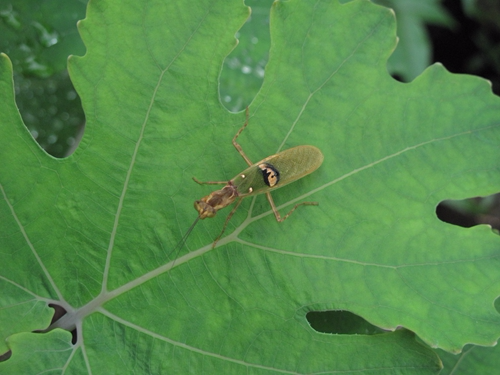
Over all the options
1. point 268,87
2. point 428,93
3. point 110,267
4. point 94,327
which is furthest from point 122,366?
point 428,93

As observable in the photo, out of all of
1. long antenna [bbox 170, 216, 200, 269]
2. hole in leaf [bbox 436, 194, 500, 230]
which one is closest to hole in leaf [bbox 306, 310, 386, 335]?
long antenna [bbox 170, 216, 200, 269]

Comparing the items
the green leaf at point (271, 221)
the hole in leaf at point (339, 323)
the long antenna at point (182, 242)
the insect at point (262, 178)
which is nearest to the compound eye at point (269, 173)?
the insect at point (262, 178)

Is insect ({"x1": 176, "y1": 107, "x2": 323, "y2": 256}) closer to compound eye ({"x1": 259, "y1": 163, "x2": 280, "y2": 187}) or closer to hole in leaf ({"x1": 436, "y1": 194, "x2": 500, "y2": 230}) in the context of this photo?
compound eye ({"x1": 259, "y1": 163, "x2": 280, "y2": 187})

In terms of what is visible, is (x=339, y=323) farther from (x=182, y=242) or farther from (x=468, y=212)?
(x=468, y=212)

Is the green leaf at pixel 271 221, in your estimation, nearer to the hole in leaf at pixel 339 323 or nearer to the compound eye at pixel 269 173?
the compound eye at pixel 269 173

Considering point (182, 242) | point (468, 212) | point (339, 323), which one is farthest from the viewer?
point (468, 212)

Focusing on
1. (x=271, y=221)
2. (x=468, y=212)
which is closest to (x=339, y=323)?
(x=271, y=221)
